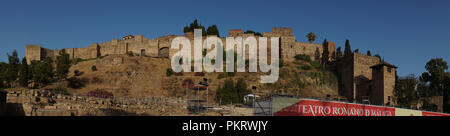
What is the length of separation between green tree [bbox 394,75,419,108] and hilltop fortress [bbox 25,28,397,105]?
641 millimetres

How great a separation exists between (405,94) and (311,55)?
65.1ft

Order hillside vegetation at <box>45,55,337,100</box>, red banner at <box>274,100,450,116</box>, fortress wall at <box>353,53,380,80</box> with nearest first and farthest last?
red banner at <box>274,100,450,116</box> < hillside vegetation at <box>45,55,337,100</box> < fortress wall at <box>353,53,380,80</box>

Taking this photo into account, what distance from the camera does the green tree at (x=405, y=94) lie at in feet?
137

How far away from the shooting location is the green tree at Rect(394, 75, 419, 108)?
1647 inches

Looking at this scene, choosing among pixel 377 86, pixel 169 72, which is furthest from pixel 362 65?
pixel 169 72

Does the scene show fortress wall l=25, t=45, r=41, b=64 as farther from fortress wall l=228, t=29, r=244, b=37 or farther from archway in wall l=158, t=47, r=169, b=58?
fortress wall l=228, t=29, r=244, b=37

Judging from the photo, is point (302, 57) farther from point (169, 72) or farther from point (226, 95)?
point (226, 95)

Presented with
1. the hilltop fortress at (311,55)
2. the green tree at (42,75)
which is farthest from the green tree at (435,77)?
the green tree at (42,75)

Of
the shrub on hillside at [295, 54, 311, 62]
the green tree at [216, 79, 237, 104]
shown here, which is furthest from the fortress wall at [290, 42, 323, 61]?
the green tree at [216, 79, 237, 104]

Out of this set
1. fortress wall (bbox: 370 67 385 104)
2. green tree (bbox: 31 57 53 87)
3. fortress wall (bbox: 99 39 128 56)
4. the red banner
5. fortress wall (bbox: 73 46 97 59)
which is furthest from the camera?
fortress wall (bbox: 73 46 97 59)

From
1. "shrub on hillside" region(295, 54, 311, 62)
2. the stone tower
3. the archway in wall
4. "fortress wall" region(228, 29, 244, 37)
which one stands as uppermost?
"fortress wall" region(228, 29, 244, 37)

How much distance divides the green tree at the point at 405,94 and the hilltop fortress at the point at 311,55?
25.2 inches
